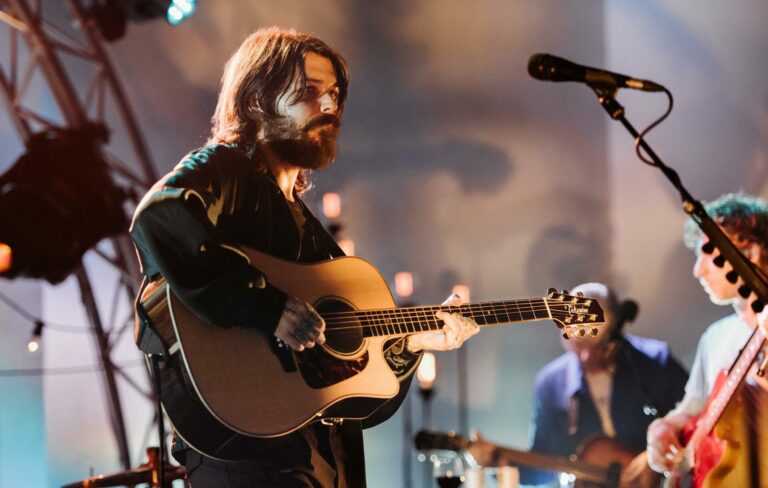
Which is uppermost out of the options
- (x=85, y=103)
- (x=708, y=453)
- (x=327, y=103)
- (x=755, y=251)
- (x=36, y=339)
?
(x=85, y=103)

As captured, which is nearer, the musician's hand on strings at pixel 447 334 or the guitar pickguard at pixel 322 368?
the guitar pickguard at pixel 322 368

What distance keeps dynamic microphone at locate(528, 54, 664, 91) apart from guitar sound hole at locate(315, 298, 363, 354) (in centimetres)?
83

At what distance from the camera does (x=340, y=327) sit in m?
2.48

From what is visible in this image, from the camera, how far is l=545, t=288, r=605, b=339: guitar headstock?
2.72 meters

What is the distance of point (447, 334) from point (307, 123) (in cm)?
75

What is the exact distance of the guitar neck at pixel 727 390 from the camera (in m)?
3.66

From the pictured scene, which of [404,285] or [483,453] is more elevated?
[404,285]

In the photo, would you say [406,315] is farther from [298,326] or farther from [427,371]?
[427,371]

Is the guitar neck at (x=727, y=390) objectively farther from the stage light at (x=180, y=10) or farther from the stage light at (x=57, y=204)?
the stage light at (x=57, y=204)

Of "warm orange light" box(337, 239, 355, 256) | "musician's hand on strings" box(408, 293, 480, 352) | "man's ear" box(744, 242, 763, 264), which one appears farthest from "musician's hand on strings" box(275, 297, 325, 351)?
"warm orange light" box(337, 239, 355, 256)

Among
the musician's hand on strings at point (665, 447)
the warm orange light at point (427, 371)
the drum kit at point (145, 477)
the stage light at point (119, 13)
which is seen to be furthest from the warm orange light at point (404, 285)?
the drum kit at point (145, 477)

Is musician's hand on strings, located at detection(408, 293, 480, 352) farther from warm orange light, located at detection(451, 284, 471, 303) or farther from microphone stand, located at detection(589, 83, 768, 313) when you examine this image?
warm orange light, located at detection(451, 284, 471, 303)

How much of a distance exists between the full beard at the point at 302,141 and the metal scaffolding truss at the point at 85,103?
12.7 ft

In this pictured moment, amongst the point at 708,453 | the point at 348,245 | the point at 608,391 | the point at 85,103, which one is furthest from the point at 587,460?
the point at 85,103
